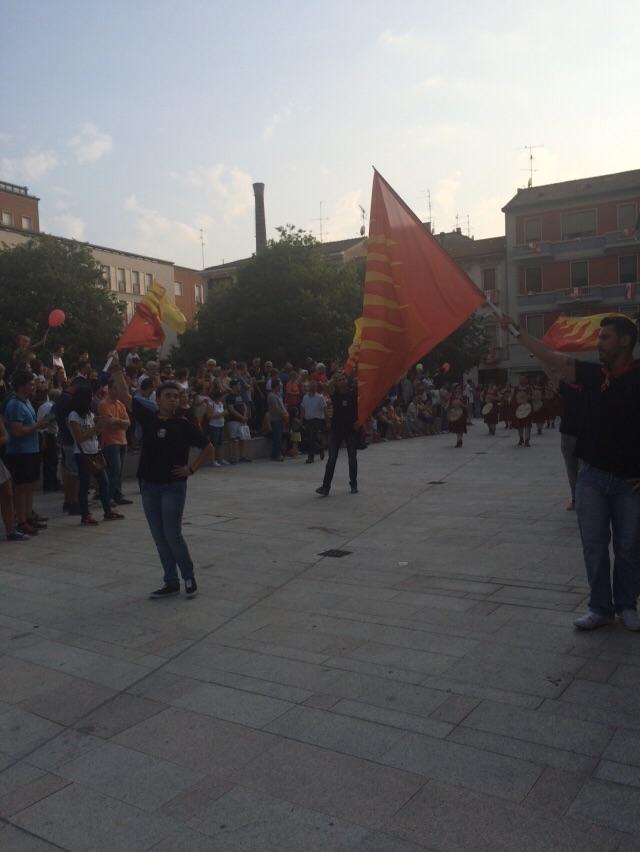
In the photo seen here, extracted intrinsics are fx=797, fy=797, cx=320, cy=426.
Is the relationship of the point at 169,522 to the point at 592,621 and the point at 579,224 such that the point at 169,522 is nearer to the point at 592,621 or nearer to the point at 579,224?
the point at 592,621

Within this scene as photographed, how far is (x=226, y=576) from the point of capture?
7.28m

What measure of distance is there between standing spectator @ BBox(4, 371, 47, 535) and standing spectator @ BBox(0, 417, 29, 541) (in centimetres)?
17

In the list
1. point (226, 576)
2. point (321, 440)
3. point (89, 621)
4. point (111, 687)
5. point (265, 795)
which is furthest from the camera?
point (321, 440)

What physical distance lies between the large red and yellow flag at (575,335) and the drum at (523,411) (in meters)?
6.74

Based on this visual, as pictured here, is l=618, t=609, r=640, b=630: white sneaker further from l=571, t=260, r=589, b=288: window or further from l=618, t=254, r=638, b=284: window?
l=571, t=260, r=589, b=288: window

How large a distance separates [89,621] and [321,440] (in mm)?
12825

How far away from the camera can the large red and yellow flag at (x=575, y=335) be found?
11.6 m

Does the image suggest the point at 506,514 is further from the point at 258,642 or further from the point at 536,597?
the point at 258,642

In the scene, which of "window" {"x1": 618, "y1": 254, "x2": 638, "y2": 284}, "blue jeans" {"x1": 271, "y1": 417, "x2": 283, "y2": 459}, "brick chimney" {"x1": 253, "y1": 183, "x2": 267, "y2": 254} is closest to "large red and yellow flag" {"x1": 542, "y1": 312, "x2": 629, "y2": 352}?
"blue jeans" {"x1": 271, "y1": 417, "x2": 283, "y2": 459}

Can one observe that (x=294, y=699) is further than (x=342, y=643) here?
No

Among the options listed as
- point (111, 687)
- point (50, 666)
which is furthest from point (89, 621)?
point (111, 687)

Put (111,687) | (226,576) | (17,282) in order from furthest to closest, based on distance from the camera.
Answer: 1. (17,282)
2. (226,576)
3. (111,687)

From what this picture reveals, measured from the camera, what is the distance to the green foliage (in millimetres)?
46000

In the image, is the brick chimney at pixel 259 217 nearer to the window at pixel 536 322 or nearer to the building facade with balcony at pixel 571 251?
the building facade with balcony at pixel 571 251
